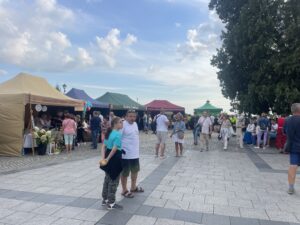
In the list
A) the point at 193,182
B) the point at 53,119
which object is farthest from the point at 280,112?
the point at 53,119

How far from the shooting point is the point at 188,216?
489 centimetres

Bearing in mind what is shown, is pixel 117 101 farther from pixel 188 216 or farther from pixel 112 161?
pixel 188 216

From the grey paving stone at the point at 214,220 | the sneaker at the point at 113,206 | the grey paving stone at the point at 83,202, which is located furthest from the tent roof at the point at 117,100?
the grey paving stone at the point at 214,220

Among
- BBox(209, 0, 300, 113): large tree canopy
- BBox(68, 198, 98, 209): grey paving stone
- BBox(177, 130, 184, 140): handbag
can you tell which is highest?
BBox(209, 0, 300, 113): large tree canopy

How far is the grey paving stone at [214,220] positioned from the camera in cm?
465

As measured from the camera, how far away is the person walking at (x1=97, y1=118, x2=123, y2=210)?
5.04 metres

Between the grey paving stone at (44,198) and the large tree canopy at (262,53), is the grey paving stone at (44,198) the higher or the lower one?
the lower one

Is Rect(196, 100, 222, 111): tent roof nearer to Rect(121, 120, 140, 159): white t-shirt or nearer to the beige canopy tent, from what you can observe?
the beige canopy tent

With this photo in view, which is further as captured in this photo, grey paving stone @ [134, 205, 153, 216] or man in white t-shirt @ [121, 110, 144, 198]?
man in white t-shirt @ [121, 110, 144, 198]

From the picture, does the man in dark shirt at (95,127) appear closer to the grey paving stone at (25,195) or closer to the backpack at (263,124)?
the backpack at (263,124)

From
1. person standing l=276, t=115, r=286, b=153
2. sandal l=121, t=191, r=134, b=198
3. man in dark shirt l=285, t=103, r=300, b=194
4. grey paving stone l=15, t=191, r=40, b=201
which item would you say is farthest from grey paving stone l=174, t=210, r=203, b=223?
person standing l=276, t=115, r=286, b=153

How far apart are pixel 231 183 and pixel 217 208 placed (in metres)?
2.09

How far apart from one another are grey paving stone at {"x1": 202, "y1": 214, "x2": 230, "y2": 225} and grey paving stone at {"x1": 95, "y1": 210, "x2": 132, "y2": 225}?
3.75ft

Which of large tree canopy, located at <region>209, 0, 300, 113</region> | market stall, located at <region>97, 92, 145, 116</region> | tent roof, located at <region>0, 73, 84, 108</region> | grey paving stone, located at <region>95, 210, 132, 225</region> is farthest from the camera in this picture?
market stall, located at <region>97, 92, 145, 116</region>
